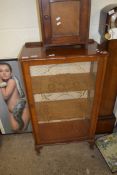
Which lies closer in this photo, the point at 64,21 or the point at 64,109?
the point at 64,21

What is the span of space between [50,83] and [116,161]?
3.27 ft

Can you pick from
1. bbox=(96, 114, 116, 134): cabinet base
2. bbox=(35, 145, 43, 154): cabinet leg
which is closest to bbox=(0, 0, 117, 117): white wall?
bbox=(96, 114, 116, 134): cabinet base

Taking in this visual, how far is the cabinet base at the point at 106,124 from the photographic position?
5.67ft

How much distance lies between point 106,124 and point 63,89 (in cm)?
76

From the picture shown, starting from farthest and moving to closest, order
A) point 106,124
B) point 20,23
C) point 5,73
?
point 106,124, point 5,73, point 20,23

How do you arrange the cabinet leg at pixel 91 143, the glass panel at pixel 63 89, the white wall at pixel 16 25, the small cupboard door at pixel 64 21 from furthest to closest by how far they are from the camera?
the cabinet leg at pixel 91 143 → the glass panel at pixel 63 89 → the white wall at pixel 16 25 → the small cupboard door at pixel 64 21

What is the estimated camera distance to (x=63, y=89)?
1346mm

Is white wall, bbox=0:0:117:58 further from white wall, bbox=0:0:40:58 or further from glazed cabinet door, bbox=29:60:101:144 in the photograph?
glazed cabinet door, bbox=29:60:101:144

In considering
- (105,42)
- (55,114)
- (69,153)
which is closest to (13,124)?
(55,114)

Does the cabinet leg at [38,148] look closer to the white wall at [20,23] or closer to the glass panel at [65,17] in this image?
the white wall at [20,23]

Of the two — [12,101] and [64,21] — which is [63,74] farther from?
[12,101]

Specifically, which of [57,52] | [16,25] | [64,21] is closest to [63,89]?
[57,52]

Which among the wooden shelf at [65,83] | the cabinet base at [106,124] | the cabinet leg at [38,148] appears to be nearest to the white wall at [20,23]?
the wooden shelf at [65,83]

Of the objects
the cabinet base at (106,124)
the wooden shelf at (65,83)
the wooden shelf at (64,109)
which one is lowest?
the cabinet base at (106,124)
